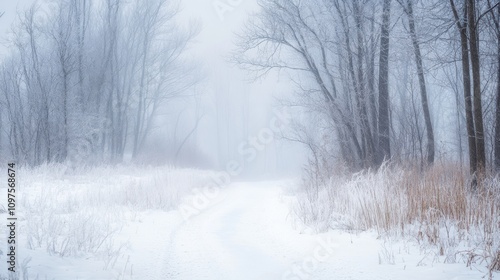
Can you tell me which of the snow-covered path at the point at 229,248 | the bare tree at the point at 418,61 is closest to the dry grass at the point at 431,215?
the snow-covered path at the point at 229,248

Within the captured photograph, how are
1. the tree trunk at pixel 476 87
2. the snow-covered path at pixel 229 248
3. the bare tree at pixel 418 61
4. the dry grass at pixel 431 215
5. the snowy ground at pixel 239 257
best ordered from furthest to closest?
the bare tree at pixel 418 61
the tree trunk at pixel 476 87
the snow-covered path at pixel 229 248
the dry grass at pixel 431 215
the snowy ground at pixel 239 257

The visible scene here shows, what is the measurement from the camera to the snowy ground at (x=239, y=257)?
2801 mm

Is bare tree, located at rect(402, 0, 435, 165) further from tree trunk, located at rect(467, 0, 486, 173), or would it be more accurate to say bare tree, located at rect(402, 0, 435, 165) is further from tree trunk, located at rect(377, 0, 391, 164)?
tree trunk, located at rect(467, 0, 486, 173)

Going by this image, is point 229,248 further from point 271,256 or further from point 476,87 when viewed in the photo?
point 476,87

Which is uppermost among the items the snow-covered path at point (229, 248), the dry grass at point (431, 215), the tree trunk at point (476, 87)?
the tree trunk at point (476, 87)

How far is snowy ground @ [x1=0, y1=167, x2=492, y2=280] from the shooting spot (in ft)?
9.19

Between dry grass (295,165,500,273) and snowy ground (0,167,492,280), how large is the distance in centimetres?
21

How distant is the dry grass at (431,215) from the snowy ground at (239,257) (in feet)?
0.68

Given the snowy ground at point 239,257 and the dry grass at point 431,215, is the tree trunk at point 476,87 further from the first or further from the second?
the snowy ground at point 239,257

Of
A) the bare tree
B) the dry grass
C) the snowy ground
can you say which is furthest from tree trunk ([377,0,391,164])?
the snowy ground

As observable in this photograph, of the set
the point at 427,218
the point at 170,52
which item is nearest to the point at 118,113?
the point at 170,52

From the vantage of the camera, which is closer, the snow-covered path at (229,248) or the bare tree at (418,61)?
the snow-covered path at (229,248)

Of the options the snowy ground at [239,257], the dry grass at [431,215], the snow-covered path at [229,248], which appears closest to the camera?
the snowy ground at [239,257]

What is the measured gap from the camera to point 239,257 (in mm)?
3809
